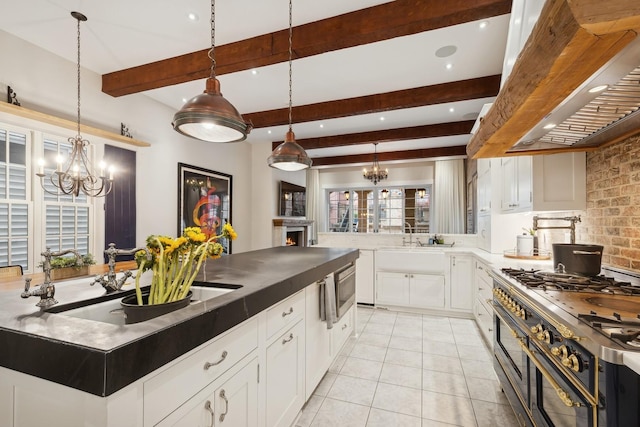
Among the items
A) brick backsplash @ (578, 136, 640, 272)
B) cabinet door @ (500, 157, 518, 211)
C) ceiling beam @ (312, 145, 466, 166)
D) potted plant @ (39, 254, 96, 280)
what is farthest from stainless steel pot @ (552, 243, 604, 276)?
ceiling beam @ (312, 145, 466, 166)

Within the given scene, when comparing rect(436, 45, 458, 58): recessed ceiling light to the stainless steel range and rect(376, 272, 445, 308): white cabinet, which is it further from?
rect(376, 272, 445, 308): white cabinet

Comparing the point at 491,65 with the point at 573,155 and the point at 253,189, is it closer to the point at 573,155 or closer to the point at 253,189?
the point at 573,155

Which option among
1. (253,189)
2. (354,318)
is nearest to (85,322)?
(354,318)

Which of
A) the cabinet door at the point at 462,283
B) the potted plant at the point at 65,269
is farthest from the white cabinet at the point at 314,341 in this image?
the cabinet door at the point at 462,283

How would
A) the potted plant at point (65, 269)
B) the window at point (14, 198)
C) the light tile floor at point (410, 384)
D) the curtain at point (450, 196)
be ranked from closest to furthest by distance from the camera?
the light tile floor at point (410, 384)
the potted plant at point (65, 269)
the window at point (14, 198)
the curtain at point (450, 196)

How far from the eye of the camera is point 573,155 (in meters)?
2.36

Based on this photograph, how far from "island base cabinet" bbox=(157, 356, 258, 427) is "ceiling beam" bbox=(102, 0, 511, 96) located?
7.78ft

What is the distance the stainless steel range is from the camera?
910mm

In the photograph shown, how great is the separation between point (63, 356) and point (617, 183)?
9.77ft

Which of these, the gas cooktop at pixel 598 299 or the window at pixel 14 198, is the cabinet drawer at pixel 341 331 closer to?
the gas cooktop at pixel 598 299

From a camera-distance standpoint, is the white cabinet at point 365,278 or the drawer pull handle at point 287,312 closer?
the drawer pull handle at point 287,312

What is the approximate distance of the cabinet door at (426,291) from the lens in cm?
407

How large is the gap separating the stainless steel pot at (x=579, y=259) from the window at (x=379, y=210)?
5.49m

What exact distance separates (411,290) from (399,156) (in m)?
3.50
